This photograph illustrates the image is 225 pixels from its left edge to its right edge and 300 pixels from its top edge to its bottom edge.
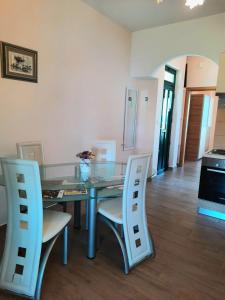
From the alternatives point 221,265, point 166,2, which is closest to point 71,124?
point 166,2

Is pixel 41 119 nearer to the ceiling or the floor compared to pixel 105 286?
nearer to the ceiling

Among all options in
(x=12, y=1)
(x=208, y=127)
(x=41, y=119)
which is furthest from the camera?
(x=208, y=127)

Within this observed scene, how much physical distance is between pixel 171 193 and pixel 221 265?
1.94 meters

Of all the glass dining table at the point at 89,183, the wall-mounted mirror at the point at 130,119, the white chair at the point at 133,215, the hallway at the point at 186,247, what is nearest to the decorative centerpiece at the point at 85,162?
the glass dining table at the point at 89,183

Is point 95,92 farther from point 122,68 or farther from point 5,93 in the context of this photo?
point 5,93

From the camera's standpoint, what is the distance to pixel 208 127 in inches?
314

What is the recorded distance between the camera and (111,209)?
2.15 metres

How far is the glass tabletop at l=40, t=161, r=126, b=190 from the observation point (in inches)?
82.2

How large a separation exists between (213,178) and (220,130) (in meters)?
1.04

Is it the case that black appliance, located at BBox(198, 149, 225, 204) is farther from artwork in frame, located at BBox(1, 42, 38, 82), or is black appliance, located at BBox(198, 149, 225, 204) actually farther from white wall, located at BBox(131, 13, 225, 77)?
artwork in frame, located at BBox(1, 42, 38, 82)

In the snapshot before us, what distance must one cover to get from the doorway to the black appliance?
6.91 ft

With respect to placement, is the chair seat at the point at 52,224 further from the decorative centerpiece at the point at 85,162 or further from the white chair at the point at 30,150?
the white chair at the point at 30,150

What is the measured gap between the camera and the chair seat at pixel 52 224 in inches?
67.6

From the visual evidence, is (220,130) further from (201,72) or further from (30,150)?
(30,150)
